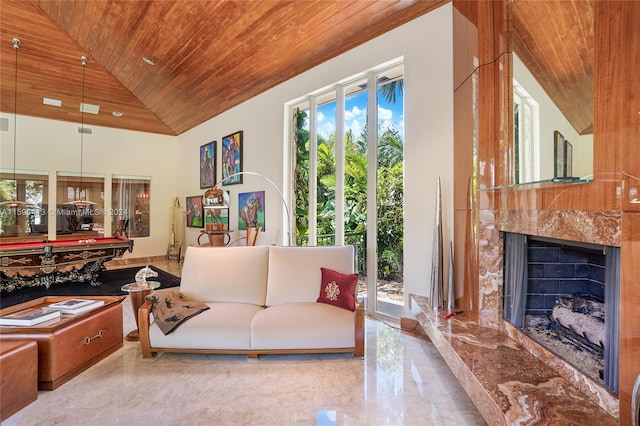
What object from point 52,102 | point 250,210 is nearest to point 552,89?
point 250,210

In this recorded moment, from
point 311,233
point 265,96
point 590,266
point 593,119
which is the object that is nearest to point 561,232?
point 590,266

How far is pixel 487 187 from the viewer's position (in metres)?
2.45

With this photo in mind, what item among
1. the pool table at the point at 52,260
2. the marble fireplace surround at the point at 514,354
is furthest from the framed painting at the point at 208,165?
the marble fireplace surround at the point at 514,354

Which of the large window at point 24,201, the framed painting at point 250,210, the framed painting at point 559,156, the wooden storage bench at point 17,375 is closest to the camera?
the framed painting at point 559,156

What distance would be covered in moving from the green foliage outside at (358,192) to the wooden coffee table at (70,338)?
111 inches

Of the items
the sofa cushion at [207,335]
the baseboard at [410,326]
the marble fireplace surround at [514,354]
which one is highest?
the marble fireplace surround at [514,354]

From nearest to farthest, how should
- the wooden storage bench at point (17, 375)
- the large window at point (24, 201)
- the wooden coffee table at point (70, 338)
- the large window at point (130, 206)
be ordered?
the wooden storage bench at point (17, 375)
the wooden coffee table at point (70, 338)
the large window at point (24, 201)
the large window at point (130, 206)

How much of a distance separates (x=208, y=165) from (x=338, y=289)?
552cm

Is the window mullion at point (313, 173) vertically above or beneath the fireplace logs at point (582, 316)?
above

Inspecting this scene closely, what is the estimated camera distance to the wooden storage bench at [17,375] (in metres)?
1.86

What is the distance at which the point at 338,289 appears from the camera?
119 inches

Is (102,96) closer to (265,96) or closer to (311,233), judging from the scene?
(265,96)

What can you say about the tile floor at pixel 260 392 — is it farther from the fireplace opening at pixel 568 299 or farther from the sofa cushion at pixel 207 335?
the fireplace opening at pixel 568 299

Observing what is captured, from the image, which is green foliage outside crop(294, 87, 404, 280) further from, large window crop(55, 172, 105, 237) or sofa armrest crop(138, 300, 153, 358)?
large window crop(55, 172, 105, 237)
